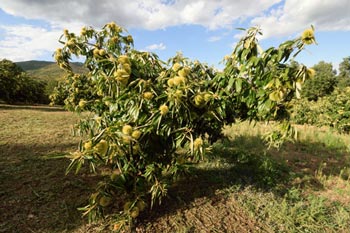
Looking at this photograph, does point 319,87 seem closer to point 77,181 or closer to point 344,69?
point 344,69

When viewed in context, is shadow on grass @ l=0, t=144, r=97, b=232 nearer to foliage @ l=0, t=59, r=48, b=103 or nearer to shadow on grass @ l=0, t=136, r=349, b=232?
shadow on grass @ l=0, t=136, r=349, b=232

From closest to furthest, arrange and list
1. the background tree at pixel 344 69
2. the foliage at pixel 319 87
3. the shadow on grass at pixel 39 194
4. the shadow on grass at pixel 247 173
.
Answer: the shadow on grass at pixel 39 194, the shadow on grass at pixel 247 173, the foliage at pixel 319 87, the background tree at pixel 344 69

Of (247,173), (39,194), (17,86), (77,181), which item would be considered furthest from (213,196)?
(17,86)

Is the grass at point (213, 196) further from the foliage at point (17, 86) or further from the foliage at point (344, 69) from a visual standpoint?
the foliage at point (344, 69)

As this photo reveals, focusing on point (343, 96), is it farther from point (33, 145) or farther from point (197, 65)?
point (33, 145)

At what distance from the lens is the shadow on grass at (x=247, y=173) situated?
8.31 feet

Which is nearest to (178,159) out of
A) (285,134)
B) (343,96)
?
(285,134)

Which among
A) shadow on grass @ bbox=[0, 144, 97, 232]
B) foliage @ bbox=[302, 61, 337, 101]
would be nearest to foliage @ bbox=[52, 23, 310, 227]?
shadow on grass @ bbox=[0, 144, 97, 232]

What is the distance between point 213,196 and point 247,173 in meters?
0.93

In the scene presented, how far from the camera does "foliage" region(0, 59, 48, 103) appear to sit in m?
13.0

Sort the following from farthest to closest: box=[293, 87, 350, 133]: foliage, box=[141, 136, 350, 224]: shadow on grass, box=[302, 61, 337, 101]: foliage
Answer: box=[302, 61, 337, 101]: foliage, box=[293, 87, 350, 133]: foliage, box=[141, 136, 350, 224]: shadow on grass

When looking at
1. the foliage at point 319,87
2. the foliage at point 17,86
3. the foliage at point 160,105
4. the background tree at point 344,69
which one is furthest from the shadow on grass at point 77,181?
the background tree at point 344,69

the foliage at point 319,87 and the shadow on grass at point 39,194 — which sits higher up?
the foliage at point 319,87

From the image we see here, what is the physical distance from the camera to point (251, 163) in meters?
Answer: 3.59
